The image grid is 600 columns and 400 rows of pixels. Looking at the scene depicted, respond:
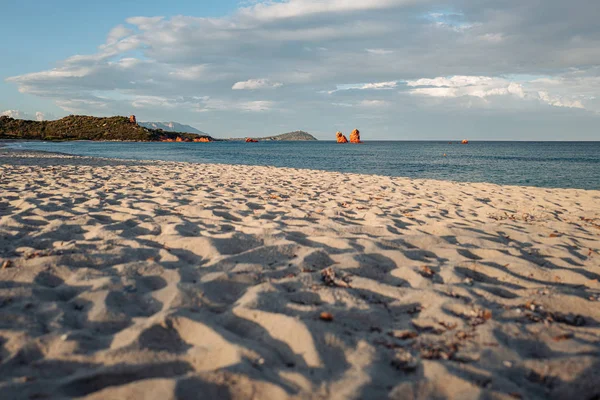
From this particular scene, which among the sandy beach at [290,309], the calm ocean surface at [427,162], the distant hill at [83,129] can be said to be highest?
the distant hill at [83,129]

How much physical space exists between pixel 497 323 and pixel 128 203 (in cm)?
505

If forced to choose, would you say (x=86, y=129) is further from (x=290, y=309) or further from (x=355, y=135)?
(x=290, y=309)

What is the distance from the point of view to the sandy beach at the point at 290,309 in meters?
1.71

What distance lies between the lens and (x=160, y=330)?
2.09 m

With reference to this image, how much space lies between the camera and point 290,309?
2340mm

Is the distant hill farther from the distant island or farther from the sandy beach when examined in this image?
the sandy beach

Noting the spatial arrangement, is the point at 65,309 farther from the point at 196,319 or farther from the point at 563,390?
the point at 563,390

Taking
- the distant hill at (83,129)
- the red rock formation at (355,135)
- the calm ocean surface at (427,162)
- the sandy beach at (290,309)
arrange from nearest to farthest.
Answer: the sandy beach at (290,309) < the calm ocean surface at (427,162) < the distant hill at (83,129) < the red rock formation at (355,135)

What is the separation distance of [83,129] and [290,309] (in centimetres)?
10158

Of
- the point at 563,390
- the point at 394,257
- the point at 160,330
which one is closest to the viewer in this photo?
the point at 563,390

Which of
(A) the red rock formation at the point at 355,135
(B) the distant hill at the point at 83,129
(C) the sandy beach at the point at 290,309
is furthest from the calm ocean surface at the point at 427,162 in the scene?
(A) the red rock formation at the point at 355,135

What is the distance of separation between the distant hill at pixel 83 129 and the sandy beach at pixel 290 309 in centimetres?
7874

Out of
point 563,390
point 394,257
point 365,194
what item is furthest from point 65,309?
point 365,194

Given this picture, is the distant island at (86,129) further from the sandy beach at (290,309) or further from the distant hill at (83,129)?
the sandy beach at (290,309)
